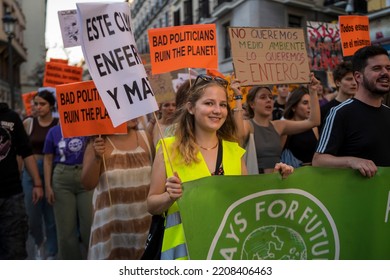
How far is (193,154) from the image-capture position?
248 cm

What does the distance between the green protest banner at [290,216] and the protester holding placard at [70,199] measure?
2.40 m

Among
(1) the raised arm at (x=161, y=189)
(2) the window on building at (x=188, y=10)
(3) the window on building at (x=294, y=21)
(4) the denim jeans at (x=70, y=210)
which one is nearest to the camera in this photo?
(1) the raised arm at (x=161, y=189)

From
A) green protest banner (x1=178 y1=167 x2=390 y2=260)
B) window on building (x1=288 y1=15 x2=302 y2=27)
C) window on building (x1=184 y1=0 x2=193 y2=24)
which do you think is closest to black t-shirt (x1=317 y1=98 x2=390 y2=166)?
green protest banner (x1=178 y1=167 x2=390 y2=260)

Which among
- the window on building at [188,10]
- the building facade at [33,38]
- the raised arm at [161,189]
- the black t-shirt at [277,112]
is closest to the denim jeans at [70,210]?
the building facade at [33,38]

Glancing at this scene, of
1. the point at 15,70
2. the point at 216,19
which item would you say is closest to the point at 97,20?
the point at 15,70

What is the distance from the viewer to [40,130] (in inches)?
222

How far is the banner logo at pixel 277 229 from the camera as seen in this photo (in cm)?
233

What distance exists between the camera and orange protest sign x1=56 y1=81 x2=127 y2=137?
3818 millimetres

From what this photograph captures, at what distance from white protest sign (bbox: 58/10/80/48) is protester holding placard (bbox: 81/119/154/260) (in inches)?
67.9

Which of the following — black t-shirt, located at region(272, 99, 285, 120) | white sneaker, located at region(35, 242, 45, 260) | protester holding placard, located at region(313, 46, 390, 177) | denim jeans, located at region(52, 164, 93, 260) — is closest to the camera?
protester holding placard, located at region(313, 46, 390, 177)

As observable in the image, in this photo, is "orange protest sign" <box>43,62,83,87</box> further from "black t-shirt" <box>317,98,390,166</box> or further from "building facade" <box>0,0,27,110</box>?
"black t-shirt" <box>317,98,390,166</box>

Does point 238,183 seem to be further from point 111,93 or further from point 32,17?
point 32,17

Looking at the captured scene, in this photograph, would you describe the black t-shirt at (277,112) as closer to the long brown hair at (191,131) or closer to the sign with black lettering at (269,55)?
the sign with black lettering at (269,55)
